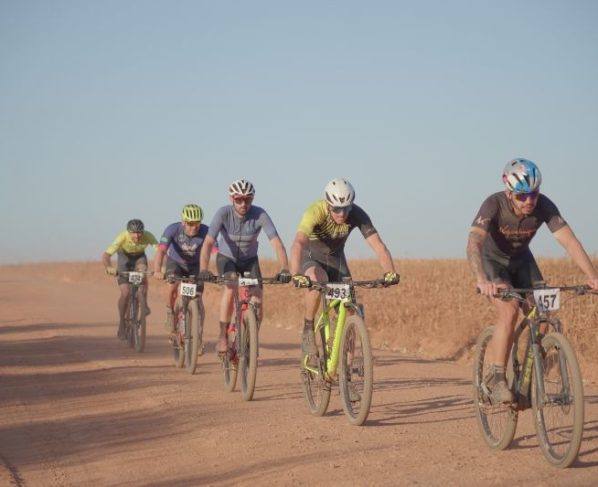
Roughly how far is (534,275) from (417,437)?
6.06 feet

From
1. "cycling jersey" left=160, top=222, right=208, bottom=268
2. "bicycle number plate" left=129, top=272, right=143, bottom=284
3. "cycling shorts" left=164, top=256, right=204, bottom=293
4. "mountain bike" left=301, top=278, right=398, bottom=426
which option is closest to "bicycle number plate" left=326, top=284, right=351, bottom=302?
"mountain bike" left=301, top=278, right=398, bottom=426

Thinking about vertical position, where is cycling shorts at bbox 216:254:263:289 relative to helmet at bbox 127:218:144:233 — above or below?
below

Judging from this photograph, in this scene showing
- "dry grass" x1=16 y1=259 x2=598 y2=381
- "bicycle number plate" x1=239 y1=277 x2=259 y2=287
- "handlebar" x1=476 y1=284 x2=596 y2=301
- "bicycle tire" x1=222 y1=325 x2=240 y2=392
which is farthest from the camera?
"dry grass" x1=16 y1=259 x2=598 y2=381

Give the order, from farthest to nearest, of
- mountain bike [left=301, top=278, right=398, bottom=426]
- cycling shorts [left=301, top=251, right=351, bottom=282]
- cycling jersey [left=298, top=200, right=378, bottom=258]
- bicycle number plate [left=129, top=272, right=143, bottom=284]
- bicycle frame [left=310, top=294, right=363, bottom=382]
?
1. bicycle number plate [left=129, top=272, right=143, bottom=284]
2. cycling shorts [left=301, top=251, right=351, bottom=282]
3. cycling jersey [left=298, top=200, right=378, bottom=258]
4. bicycle frame [left=310, top=294, right=363, bottom=382]
5. mountain bike [left=301, top=278, right=398, bottom=426]

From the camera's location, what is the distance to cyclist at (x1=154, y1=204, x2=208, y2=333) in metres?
14.6

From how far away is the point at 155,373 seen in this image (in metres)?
13.6

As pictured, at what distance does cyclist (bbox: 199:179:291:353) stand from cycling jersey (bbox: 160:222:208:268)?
88.1 inches

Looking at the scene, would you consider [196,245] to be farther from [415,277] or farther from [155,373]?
[415,277]

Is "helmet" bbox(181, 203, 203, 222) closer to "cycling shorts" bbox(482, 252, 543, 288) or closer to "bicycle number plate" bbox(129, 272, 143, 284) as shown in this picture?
"bicycle number plate" bbox(129, 272, 143, 284)

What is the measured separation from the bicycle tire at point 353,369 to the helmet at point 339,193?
3.99 feet

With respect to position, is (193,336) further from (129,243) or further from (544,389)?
(544,389)

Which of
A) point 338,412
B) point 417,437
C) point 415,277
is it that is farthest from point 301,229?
point 415,277

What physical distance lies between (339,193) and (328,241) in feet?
3.01

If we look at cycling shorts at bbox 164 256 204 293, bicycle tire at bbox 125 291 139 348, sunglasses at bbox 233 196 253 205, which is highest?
sunglasses at bbox 233 196 253 205
